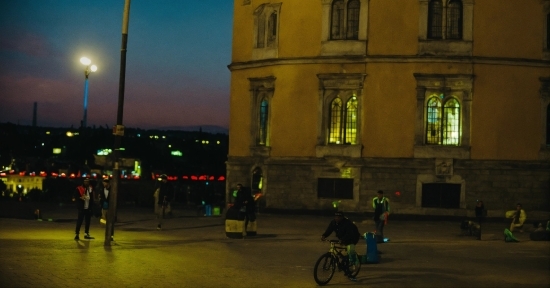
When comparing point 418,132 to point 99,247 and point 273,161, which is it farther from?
point 99,247

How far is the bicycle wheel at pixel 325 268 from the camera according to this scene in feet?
53.8

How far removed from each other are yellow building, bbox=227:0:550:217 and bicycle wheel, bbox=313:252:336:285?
22.6 meters

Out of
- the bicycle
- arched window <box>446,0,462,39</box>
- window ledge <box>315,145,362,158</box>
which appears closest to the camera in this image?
the bicycle

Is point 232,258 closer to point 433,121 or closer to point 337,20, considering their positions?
point 433,121

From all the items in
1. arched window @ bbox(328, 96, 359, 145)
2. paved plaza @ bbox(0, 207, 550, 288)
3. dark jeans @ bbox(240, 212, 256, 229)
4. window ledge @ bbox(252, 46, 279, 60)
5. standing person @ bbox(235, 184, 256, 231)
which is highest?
window ledge @ bbox(252, 46, 279, 60)

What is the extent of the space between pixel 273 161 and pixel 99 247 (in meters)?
19.2

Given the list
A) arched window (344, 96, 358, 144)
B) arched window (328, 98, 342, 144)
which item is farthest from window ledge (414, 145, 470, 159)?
arched window (328, 98, 342, 144)

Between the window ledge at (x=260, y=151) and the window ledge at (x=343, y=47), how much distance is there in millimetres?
5553

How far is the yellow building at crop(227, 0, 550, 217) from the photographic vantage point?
38500 mm

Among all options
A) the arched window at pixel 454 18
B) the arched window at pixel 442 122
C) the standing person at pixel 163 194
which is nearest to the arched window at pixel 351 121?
the arched window at pixel 442 122

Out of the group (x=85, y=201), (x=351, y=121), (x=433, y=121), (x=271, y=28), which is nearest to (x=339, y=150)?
(x=351, y=121)

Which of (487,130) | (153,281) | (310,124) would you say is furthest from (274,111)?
(153,281)

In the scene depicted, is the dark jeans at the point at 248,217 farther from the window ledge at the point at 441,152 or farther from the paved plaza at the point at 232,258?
the window ledge at the point at 441,152

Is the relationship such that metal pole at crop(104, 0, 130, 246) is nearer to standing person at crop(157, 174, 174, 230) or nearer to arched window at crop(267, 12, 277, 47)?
standing person at crop(157, 174, 174, 230)
